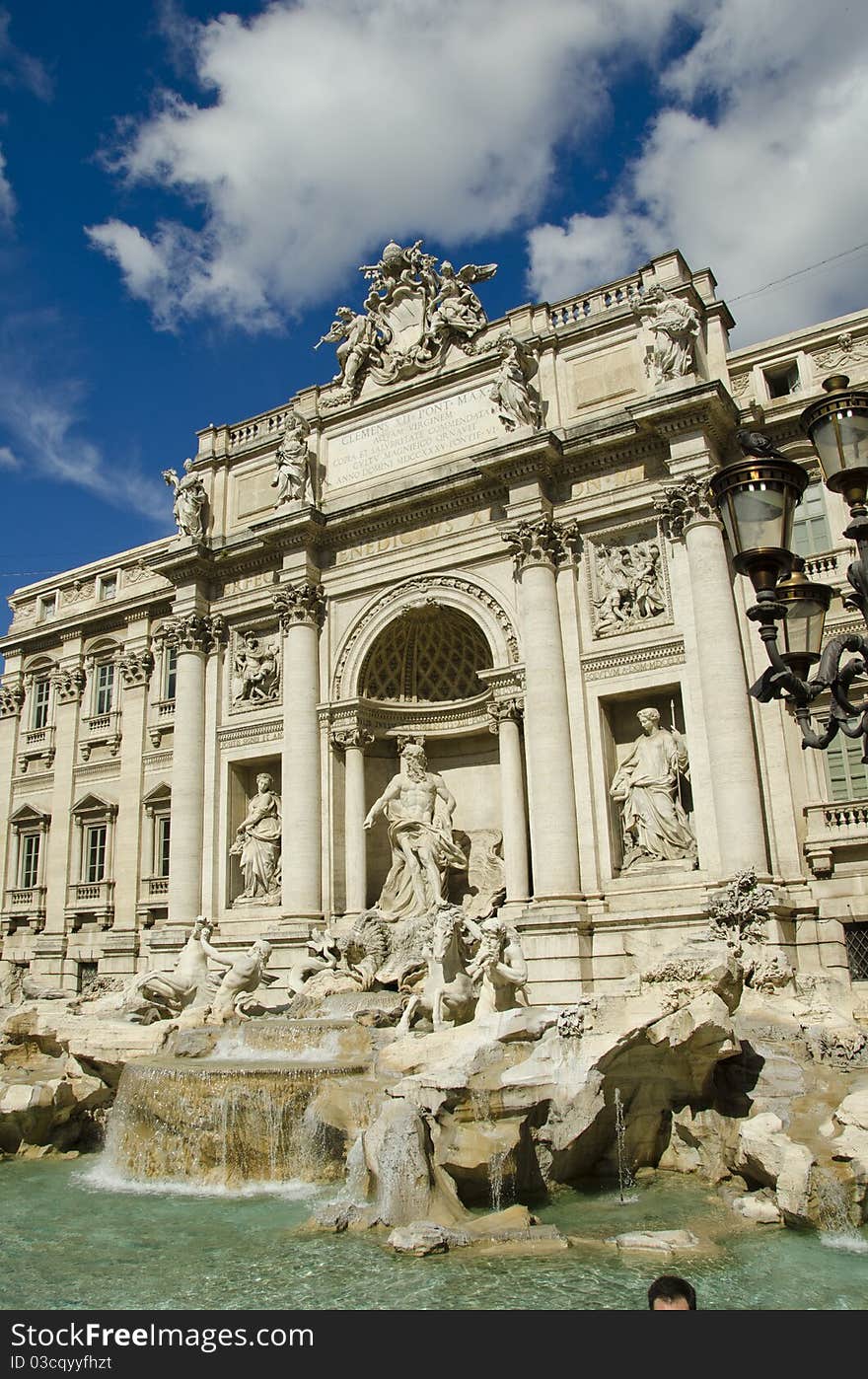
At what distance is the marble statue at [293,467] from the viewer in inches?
905

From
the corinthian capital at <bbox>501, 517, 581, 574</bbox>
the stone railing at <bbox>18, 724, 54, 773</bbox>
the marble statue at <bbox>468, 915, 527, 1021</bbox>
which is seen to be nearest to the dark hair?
the marble statue at <bbox>468, 915, 527, 1021</bbox>

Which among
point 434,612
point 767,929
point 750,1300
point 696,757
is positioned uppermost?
point 434,612

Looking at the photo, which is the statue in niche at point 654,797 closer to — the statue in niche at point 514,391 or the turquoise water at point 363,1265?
the statue in niche at point 514,391

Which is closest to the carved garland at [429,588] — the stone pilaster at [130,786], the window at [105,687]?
the stone pilaster at [130,786]

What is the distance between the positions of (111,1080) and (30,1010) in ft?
11.3

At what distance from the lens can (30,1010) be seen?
18.3m

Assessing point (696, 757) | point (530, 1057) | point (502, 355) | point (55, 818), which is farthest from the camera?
point (55, 818)

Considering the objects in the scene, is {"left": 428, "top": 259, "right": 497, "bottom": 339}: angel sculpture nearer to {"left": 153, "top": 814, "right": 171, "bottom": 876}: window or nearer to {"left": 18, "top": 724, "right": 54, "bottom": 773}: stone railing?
{"left": 153, "top": 814, "right": 171, "bottom": 876}: window

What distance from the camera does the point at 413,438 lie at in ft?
73.8

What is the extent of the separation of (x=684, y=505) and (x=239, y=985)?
11.0 meters

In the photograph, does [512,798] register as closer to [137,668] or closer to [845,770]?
[845,770]

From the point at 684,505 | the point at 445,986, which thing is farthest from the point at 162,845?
the point at 684,505
